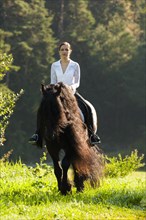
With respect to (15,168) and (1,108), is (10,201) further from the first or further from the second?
(15,168)

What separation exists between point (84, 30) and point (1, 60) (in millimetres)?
43888

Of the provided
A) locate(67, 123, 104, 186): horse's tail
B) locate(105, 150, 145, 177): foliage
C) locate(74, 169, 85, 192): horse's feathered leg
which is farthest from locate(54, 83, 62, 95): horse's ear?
locate(105, 150, 145, 177): foliage

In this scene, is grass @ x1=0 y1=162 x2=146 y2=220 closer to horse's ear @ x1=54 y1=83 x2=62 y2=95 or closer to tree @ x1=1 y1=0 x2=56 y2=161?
horse's ear @ x1=54 y1=83 x2=62 y2=95

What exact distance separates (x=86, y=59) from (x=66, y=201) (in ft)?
156

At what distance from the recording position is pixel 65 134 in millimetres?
8102

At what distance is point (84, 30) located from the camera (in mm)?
52500

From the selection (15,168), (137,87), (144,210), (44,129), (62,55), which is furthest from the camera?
(137,87)

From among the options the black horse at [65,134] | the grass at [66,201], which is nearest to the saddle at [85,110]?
the black horse at [65,134]

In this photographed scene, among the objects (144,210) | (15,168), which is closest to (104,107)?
(15,168)

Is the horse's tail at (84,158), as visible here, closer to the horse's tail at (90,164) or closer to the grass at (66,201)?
the horse's tail at (90,164)

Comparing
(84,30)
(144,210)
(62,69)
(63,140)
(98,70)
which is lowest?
(144,210)

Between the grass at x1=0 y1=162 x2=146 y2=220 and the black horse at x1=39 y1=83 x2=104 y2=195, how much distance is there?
27cm

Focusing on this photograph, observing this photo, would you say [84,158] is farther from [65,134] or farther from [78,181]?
[65,134]

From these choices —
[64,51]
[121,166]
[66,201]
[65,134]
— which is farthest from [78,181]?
[121,166]
